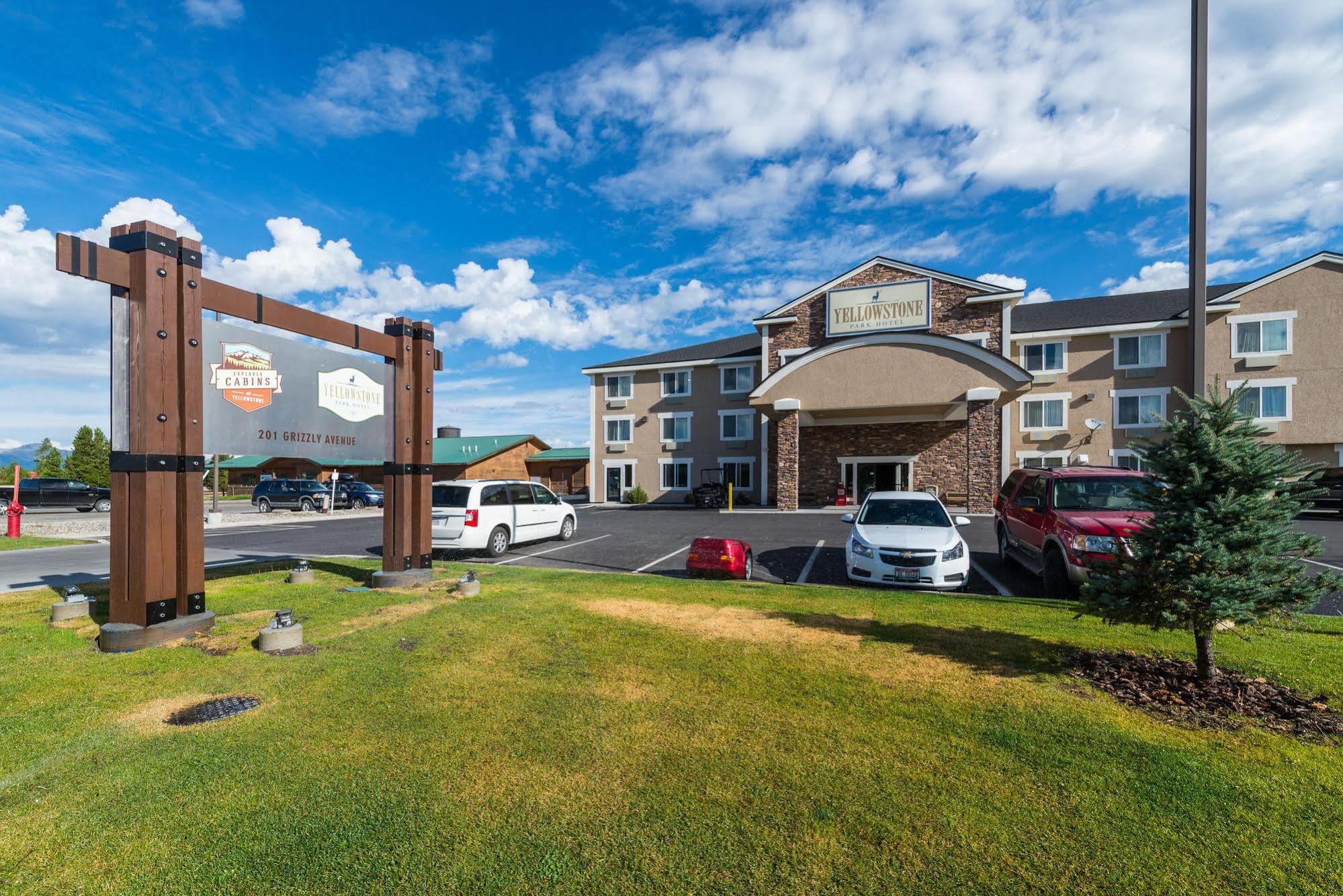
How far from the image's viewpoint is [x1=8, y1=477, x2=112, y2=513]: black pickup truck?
30359 millimetres

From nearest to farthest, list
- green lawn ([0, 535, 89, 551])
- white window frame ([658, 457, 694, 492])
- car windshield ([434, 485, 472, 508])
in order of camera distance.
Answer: car windshield ([434, 485, 472, 508]) → green lawn ([0, 535, 89, 551]) → white window frame ([658, 457, 694, 492])

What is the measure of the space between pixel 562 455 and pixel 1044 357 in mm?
35901

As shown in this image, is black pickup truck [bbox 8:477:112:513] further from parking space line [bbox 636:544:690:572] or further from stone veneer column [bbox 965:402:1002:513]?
stone veneer column [bbox 965:402:1002:513]

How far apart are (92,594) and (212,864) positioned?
844 centimetres

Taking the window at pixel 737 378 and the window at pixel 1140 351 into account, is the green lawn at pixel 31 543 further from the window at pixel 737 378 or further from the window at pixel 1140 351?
the window at pixel 1140 351

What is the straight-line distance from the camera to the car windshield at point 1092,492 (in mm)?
8992

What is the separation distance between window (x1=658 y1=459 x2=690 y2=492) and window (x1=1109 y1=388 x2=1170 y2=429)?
813 inches

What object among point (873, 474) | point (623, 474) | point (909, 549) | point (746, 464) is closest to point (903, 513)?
point (909, 549)

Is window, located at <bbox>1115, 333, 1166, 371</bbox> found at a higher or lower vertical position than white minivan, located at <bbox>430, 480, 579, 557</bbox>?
higher

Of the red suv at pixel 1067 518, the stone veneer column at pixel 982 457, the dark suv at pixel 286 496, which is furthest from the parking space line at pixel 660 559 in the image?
the dark suv at pixel 286 496

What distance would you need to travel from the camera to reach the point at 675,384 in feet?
111

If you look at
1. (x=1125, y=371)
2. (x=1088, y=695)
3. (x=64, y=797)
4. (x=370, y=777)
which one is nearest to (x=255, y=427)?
(x=64, y=797)

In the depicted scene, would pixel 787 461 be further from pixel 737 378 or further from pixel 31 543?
pixel 31 543

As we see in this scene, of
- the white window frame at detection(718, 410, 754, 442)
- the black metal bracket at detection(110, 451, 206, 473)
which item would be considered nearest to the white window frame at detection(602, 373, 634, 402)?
the white window frame at detection(718, 410, 754, 442)
